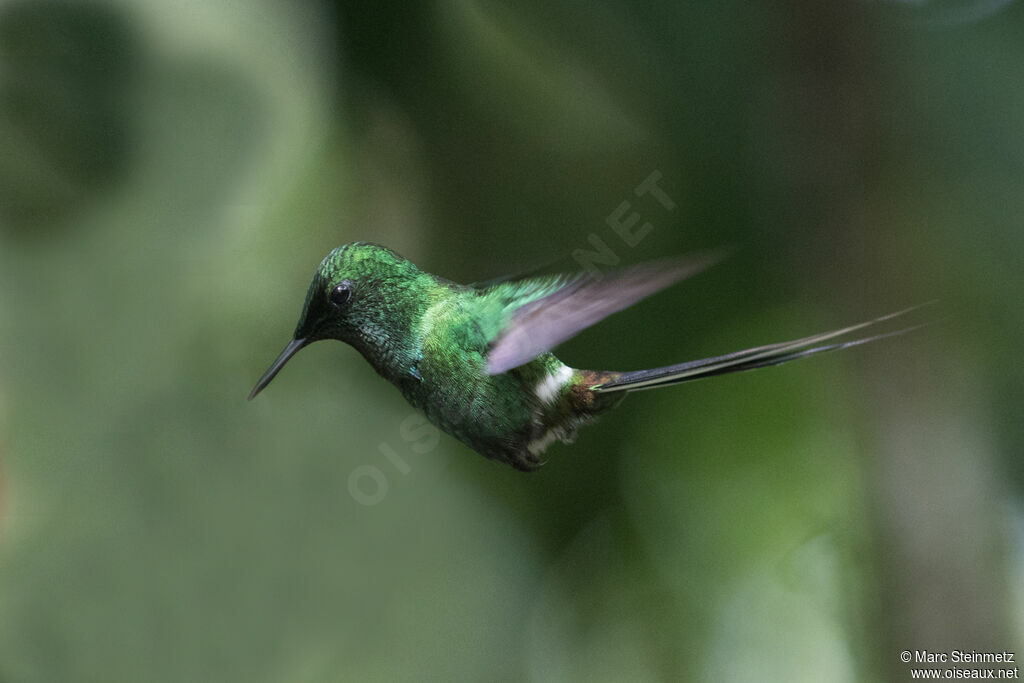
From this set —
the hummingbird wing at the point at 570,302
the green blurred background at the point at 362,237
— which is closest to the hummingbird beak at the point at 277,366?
the hummingbird wing at the point at 570,302

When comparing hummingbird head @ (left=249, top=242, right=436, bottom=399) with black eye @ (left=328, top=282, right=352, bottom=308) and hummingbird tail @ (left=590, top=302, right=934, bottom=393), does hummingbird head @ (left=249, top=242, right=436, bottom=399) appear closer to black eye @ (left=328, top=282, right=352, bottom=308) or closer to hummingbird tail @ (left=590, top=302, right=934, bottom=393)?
black eye @ (left=328, top=282, right=352, bottom=308)

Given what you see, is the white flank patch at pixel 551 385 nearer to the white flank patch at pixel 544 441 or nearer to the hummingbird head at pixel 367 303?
the white flank patch at pixel 544 441

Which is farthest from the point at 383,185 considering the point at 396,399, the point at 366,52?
the point at 396,399

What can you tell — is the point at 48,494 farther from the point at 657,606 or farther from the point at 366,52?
the point at 657,606

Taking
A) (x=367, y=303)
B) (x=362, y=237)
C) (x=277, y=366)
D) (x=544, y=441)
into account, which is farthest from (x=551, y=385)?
(x=362, y=237)

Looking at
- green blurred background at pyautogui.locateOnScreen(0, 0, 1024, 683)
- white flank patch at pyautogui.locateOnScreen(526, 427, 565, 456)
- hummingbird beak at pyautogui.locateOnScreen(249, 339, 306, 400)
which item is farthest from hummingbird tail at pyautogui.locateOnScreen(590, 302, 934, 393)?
green blurred background at pyautogui.locateOnScreen(0, 0, 1024, 683)

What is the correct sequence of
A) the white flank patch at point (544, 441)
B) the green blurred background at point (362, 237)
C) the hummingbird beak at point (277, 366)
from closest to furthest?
the hummingbird beak at point (277, 366) → the white flank patch at point (544, 441) → the green blurred background at point (362, 237)
